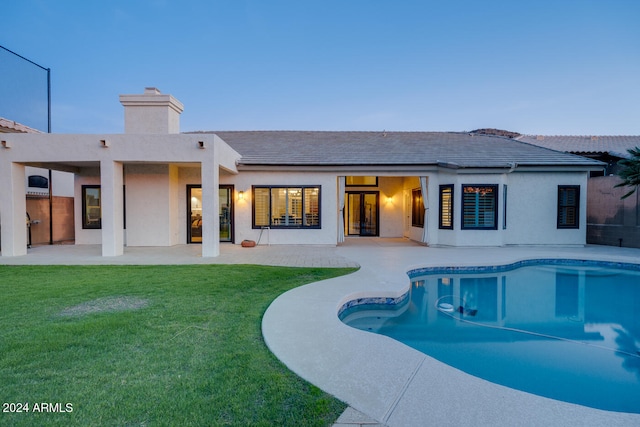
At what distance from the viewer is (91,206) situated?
1345cm

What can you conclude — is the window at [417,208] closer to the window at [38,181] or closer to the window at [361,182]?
the window at [361,182]

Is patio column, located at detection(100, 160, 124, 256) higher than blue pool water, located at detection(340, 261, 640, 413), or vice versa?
patio column, located at detection(100, 160, 124, 256)

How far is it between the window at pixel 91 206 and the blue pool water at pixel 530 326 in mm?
12260

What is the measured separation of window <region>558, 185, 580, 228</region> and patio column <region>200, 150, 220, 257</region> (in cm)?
1292

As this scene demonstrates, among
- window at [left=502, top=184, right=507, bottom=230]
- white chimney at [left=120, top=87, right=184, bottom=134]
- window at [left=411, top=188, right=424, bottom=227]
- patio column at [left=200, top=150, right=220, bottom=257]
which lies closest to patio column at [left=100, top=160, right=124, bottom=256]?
patio column at [left=200, top=150, right=220, bottom=257]

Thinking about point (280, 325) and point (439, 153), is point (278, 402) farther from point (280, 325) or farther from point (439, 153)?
point (439, 153)

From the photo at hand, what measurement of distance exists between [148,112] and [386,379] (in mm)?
13000

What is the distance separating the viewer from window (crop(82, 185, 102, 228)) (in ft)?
43.8

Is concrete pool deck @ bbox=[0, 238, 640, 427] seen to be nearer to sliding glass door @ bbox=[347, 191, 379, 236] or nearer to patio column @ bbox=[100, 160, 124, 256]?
patio column @ bbox=[100, 160, 124, 256]

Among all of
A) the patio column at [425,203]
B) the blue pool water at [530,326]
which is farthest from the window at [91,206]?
the patio column at [425,203]

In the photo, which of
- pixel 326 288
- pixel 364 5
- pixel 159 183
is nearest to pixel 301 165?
pixel 159 183

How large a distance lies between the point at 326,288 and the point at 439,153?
1013 cm

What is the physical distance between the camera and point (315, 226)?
43.4 ft

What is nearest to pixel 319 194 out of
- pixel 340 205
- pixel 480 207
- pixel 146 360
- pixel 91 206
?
Answer: pixel 340 205
